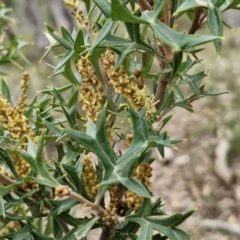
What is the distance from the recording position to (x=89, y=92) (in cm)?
69

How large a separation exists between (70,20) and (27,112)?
23.6ft

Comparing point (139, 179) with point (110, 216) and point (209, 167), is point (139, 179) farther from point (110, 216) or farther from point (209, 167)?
point (209, 167)

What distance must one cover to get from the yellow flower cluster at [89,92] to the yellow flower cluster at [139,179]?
0.34ft

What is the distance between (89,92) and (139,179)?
156mm

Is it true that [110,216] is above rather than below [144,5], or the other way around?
below

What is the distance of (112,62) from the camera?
2.26ft

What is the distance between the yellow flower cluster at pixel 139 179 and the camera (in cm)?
65

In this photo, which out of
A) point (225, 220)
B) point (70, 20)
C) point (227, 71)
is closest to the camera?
point (225, 220)

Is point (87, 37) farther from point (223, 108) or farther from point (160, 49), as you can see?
point (223, 108)

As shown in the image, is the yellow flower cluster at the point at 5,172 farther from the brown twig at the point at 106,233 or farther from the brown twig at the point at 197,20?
the brown twig at the point at 197,20

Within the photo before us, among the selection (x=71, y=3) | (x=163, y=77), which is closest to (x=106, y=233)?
(x=163, y=77)

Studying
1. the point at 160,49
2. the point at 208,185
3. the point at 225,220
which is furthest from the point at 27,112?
the point at 208,185

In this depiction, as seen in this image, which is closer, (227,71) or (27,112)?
(27,112)

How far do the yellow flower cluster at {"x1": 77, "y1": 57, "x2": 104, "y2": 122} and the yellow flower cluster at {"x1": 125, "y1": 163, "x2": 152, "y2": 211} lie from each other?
0.11m
